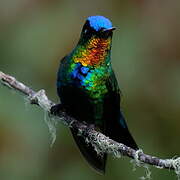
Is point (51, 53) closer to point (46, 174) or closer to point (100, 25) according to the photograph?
point (46, 174)

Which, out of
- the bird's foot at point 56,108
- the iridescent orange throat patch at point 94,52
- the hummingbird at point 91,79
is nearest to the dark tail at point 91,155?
the hummingbird at point 91,79

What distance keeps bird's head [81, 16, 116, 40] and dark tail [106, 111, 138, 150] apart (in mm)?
700

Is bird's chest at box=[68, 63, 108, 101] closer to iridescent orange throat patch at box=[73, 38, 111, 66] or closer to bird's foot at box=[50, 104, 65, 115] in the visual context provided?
iridescent orange throat patch at box=[73, 38, 111, 66]

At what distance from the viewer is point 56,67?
6.27m

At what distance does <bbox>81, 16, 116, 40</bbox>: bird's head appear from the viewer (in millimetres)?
4699

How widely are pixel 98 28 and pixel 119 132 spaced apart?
86 cm

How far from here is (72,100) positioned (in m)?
4.90

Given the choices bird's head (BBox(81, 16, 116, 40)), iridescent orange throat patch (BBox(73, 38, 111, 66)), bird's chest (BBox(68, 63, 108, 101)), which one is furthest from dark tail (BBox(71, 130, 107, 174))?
bird's head (BBox(81, 16, 116, 40))

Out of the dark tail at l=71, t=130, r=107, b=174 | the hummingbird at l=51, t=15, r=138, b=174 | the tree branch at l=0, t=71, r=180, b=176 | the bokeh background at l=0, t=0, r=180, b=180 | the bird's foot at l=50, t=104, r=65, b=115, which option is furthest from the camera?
the bokeh background at l=0, t=0, r=180, b=180

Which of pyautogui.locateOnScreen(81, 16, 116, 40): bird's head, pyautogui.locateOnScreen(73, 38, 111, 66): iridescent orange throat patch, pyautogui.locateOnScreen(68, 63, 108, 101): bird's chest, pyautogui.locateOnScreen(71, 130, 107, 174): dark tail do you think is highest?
pyautogui.locateOnScreen(81, 16, 116, 40): bird's head

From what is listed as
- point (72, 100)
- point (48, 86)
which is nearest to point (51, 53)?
point (48, 86)

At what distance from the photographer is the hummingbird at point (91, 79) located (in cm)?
480

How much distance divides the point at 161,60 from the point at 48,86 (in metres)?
1.06

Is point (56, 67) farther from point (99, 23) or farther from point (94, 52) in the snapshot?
point (99, 23)
